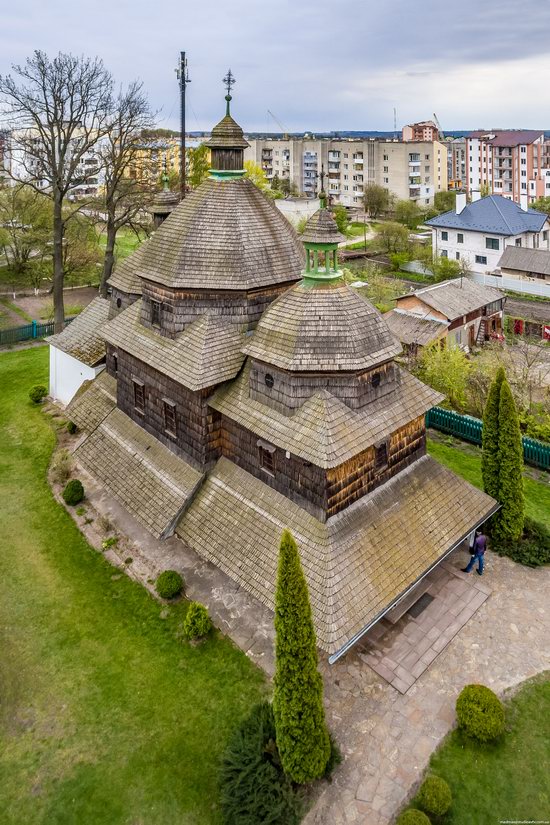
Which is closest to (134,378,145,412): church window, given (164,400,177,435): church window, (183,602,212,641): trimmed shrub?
(164,400,177,435): church window

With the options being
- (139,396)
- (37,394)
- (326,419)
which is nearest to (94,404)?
(139,396)

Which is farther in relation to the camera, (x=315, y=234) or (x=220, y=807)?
(x=315, y=234)

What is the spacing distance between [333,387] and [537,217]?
53.2 meters

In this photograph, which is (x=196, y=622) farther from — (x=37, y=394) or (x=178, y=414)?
(x=37, y=394)

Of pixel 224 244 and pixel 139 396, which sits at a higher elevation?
pixel 224 244

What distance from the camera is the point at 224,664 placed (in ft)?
47.4

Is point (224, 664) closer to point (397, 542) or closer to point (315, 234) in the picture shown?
point (397, 542)

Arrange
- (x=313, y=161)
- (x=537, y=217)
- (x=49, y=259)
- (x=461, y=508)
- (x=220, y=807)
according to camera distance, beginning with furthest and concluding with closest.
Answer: (x=313, y=161) → (x=537, y=217) → (x=49, y=259) → (x=461, y=508) → (x=220, y=807)

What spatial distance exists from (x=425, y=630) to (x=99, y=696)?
8740 mm

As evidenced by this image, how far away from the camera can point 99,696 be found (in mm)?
13828

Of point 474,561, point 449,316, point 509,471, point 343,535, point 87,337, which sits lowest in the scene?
point 474,561

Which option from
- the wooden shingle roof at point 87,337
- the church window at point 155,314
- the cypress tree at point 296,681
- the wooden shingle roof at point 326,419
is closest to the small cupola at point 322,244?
the wooden shingle roof at point 326,419

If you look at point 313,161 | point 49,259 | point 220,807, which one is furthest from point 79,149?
point 313,161

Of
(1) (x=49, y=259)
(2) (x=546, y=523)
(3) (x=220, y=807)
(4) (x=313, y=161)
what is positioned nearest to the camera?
(3) (x=220, y=807)
